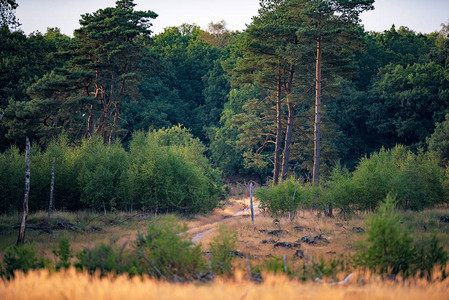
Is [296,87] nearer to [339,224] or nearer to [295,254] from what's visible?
[339,224]

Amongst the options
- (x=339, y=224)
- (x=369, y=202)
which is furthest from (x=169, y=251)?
(x=369, y=202)

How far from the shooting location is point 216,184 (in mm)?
38531

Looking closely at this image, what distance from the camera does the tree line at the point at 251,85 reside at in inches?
1344

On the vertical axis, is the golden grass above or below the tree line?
below

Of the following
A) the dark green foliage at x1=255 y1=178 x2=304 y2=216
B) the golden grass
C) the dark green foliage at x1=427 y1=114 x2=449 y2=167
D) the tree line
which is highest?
the tree line

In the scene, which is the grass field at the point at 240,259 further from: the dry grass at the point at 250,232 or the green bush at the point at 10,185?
the green bush at the point at 10,185

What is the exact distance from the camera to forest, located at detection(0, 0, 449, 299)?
12.7 metres

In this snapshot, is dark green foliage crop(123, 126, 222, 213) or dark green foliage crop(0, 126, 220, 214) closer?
dark green foliage crop(0, 126, 220, 214)

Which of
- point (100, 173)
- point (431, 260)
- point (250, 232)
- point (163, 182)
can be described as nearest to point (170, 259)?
point (431, 260)

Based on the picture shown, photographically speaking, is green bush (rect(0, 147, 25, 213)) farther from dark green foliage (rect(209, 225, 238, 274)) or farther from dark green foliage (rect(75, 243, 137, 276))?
dark green foliage (rect(209, 225, 238, 274))

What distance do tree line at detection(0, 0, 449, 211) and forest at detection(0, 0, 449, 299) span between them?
0.63 feet

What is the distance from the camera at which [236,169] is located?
60.3m

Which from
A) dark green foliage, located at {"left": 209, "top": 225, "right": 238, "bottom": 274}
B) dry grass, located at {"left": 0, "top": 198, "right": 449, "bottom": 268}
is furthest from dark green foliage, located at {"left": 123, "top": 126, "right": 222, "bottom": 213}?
dark green foliage, located at {"left": 209, "top": 225, "right": 238, "bottom": 274}

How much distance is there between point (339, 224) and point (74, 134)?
2536 cm
